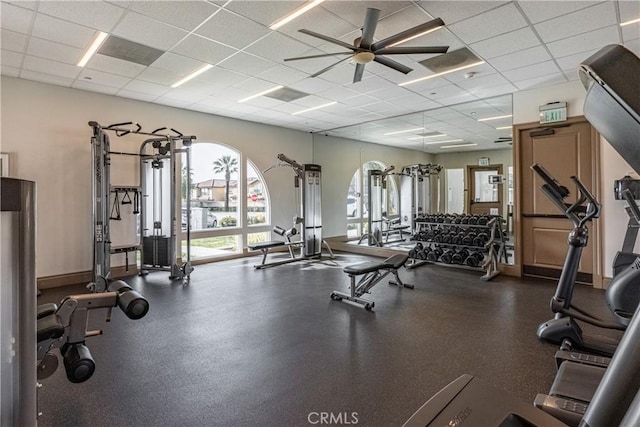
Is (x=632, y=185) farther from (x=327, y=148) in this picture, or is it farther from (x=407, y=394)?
(x=327, y=148)

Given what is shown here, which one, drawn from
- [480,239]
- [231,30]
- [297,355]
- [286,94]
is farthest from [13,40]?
[480,239]

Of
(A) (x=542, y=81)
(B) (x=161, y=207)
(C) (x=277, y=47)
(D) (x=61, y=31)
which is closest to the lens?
(D) (x=61, y=31)

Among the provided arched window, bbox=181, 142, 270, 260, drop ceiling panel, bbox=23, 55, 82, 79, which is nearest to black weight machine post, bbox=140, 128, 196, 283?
arched window, bbox=181, 142, 270, 260

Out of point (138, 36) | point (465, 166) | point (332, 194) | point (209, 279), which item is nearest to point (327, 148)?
point (332, 194)

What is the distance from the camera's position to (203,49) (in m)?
3.92

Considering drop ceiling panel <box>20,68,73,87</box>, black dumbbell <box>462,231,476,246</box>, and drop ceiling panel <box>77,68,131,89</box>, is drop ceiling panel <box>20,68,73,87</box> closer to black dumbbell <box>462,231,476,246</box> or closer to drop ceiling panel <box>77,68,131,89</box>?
drop ceiling panel <box>77,68,131,89</box>

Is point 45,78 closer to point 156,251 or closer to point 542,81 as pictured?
point 156,251

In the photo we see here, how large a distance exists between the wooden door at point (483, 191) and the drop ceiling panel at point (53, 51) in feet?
20.6

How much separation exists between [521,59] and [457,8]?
165cm

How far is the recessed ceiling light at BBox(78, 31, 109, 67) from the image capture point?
3593 mm

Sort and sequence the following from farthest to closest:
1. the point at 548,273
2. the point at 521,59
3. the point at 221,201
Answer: the point at 221,201 < the point at 548,273 < the point at 521,59

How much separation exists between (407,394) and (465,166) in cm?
550

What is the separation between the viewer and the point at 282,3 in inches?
118

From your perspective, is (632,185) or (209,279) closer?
(632,185)
